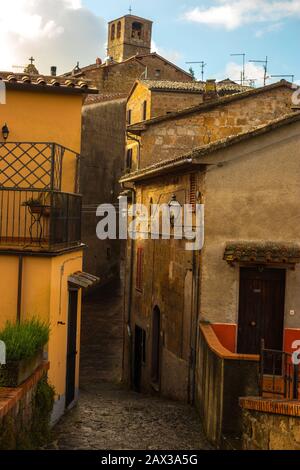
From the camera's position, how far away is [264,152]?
11695 mm

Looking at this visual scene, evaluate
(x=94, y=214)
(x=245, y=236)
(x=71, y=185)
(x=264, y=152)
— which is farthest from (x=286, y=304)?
(x=94, y=214)

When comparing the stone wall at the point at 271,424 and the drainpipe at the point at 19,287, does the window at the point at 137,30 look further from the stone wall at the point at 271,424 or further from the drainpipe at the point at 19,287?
the stone wall at the point at 271,424

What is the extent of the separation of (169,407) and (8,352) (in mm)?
6120

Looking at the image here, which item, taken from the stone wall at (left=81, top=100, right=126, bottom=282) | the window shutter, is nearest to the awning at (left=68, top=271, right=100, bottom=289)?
the window shutter

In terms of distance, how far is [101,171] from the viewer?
34406 mm

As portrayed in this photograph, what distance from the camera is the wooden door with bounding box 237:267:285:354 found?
470 inches

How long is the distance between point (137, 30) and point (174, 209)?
57.0 metres

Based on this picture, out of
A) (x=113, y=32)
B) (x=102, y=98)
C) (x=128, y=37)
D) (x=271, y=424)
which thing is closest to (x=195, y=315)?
(x=271, y=424)

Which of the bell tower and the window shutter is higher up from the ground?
the bell tower

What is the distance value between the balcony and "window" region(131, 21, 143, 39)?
5840 centimetres

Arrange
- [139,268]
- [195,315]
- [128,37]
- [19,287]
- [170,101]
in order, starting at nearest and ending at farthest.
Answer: [19,287], [195,315], [139,268], [170,101], [128,37]

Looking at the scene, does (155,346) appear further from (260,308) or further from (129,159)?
(129,159)

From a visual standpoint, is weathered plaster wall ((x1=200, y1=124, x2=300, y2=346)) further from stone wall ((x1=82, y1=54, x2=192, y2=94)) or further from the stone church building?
stone wall ((x1=82, y1=54, x2=192, y2=94))

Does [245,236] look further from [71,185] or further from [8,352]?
[8,352]
